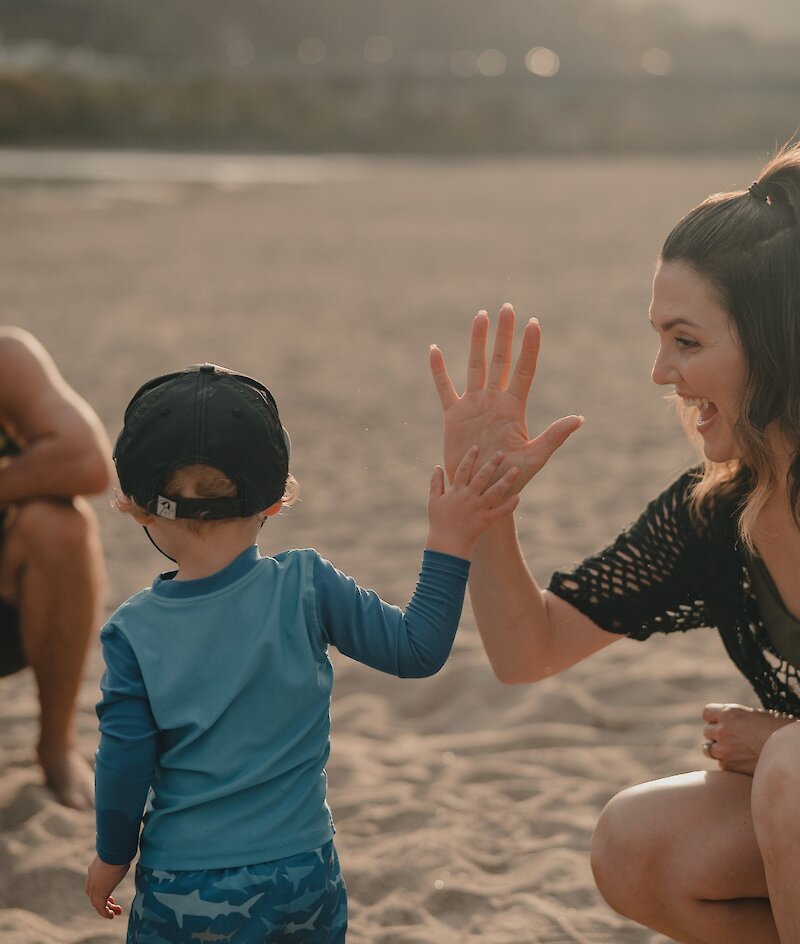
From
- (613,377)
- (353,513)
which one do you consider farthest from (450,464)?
(613,377)

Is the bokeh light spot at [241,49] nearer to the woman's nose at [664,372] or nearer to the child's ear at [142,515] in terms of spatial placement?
the woman's nose at [664,372]

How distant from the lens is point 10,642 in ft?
10.7

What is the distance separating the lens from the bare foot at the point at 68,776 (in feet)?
10.7

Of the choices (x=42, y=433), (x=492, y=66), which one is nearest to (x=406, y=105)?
(x=492, y=66)

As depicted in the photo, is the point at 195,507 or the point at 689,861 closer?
the point at 195,507

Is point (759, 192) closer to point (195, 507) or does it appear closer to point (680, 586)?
point (680, 586)

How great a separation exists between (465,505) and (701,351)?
1.80ft

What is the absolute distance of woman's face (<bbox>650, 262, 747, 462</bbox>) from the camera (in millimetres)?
2252

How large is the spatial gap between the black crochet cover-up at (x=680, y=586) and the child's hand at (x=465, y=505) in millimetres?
595

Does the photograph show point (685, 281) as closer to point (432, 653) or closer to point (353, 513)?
point (432, 653)

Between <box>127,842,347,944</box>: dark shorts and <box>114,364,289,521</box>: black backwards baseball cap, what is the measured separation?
0.50 meters

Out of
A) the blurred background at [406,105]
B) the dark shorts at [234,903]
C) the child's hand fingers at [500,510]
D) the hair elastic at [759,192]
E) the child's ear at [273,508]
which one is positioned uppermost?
the blurred background at [406,105]

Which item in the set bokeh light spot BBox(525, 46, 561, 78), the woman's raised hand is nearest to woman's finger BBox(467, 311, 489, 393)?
the woman's raised hand

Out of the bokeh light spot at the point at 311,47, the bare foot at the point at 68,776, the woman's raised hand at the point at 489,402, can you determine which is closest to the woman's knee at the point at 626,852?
the woman's raised hand at the point at 489,402
